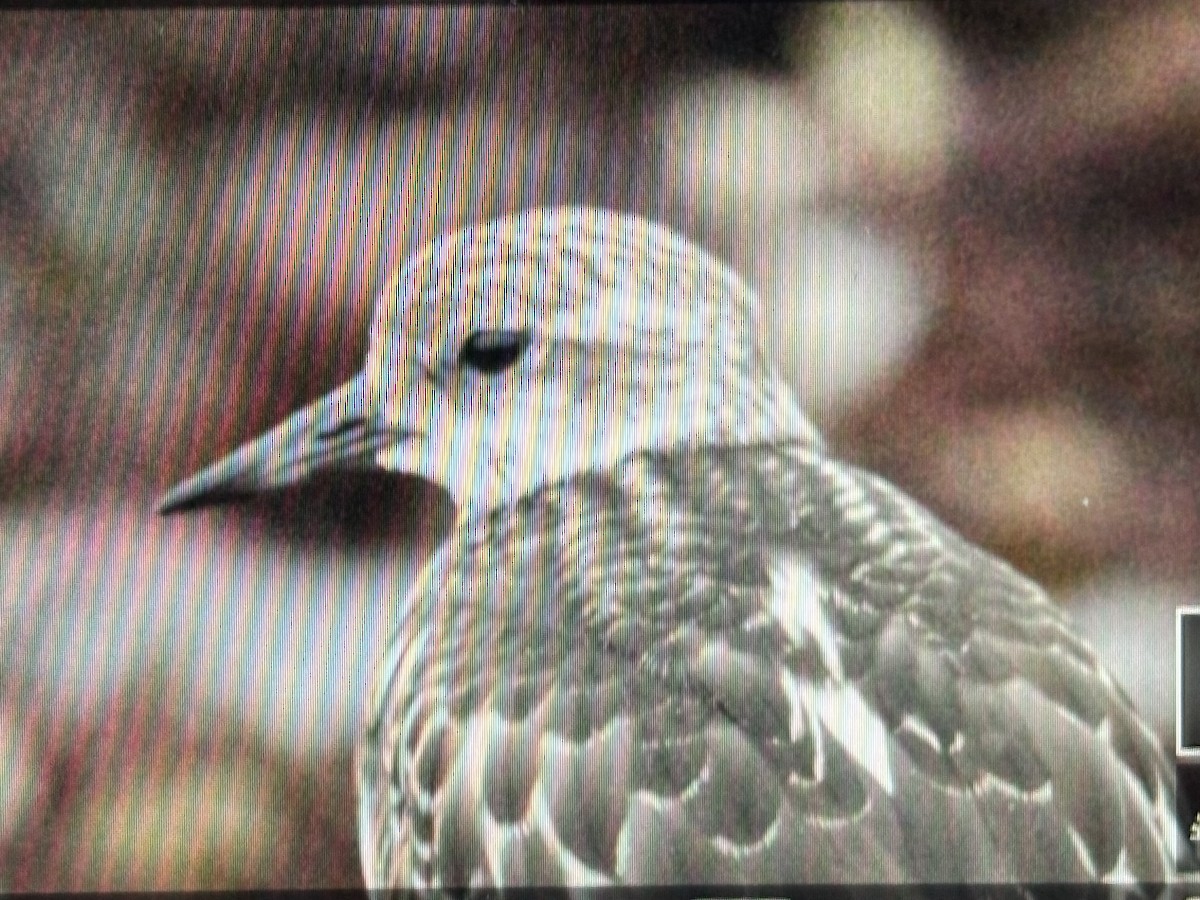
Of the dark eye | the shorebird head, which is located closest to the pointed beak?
the shorebird head

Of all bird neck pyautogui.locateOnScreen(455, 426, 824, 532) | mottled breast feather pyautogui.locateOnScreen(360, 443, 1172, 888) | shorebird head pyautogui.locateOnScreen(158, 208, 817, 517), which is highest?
shorebird head pyautogui.locateOnScreen(158, 208, 817, 517)

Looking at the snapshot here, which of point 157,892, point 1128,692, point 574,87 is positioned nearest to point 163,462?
point 157,892

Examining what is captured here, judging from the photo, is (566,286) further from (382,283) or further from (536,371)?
(382,283)

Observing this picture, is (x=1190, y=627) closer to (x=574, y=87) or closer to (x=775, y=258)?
(x=775, y=258)

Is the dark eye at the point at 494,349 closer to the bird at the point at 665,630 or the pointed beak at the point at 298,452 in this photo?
the bird at the point at 665,630

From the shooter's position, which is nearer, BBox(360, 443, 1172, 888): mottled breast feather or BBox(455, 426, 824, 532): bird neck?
BBox(360, 443, 1172, 888): mottled breast feather

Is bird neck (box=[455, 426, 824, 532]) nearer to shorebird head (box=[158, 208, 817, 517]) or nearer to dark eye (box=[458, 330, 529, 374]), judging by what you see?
shorebird head (box=[158, 208, 817, 517])
